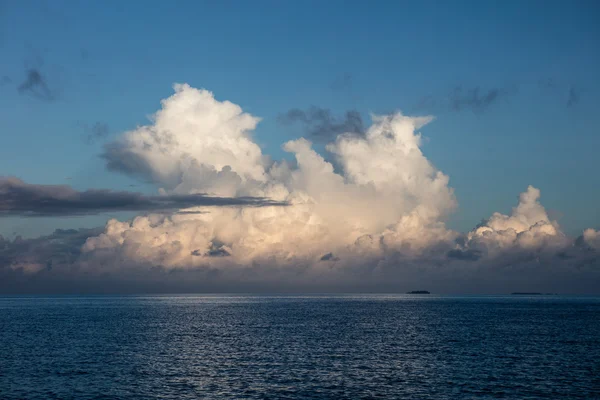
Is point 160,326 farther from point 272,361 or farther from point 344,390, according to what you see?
point 344,390

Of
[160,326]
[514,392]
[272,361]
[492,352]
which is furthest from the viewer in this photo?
[160,326]

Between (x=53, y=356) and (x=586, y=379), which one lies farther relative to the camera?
(x=53, y=356)

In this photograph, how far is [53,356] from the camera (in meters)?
88.1

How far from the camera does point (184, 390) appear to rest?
207 feet

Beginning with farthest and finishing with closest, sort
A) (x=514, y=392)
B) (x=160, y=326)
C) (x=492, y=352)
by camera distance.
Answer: (x=160, y=326) < (x=492, y=352) < (x=514, y=392)

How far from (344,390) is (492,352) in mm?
40790

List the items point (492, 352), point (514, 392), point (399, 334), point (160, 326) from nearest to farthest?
1. point (514, 392)
2. point (492, 352)
3. point (399, 334)
4. point (160, 326)

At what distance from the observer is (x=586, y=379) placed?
69.0m

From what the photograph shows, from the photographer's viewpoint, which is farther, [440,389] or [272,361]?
[272,361]

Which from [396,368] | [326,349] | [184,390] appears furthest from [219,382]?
[326,349]

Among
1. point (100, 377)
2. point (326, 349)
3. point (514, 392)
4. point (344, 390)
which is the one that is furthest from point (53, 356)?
point (514, 392)

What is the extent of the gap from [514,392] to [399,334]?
209 ft

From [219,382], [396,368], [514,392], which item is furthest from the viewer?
[396,368]

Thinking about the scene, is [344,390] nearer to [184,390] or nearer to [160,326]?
[184,390]
